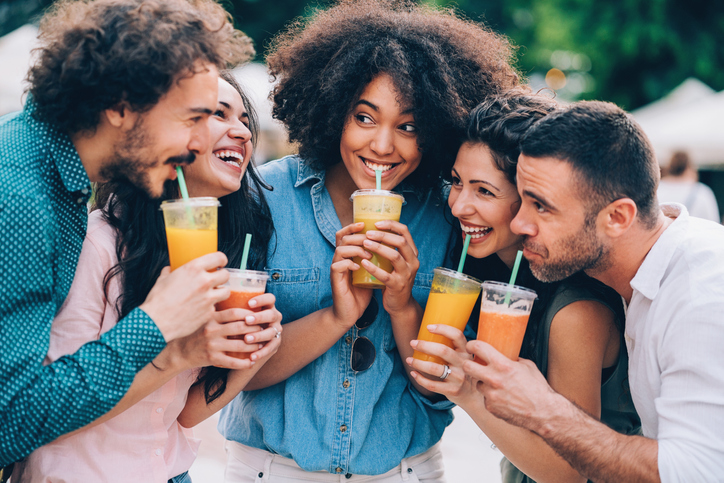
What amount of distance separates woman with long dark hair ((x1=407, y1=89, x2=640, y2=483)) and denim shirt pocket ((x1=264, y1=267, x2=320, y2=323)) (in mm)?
583

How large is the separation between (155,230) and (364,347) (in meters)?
1.02

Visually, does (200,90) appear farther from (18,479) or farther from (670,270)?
(670,270)

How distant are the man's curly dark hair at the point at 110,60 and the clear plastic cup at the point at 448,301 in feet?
4.01

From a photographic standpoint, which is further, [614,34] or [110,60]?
[614,34]

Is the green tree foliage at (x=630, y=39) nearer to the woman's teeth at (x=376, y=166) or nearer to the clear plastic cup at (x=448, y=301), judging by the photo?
the woman's teeth at (x=376, y=166)

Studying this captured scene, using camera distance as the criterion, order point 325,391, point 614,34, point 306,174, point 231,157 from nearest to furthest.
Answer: point 325,391, point 231,157, point 306,174, point 614,34

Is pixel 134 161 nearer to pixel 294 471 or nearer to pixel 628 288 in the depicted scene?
pixel 294 471

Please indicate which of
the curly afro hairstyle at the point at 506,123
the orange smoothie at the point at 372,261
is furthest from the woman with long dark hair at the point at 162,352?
the curly afro hairstyle at the point at 506,123

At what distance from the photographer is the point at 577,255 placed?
2385mm

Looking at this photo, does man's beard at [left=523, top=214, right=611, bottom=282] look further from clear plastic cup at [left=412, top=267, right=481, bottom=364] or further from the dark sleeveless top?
clear plastic cup at [left=412, top=267, right=481, bottom=364]

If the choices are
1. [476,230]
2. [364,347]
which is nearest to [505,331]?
[476,230]

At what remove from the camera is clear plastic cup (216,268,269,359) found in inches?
84.9

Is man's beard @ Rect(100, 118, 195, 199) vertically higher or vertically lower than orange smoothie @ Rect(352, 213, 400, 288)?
higher

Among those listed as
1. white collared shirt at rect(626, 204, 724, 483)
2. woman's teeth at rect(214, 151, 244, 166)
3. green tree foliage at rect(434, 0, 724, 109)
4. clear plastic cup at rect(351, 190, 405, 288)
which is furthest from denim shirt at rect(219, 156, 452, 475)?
green tree foliage at rect(434, 0, 724, 109)
